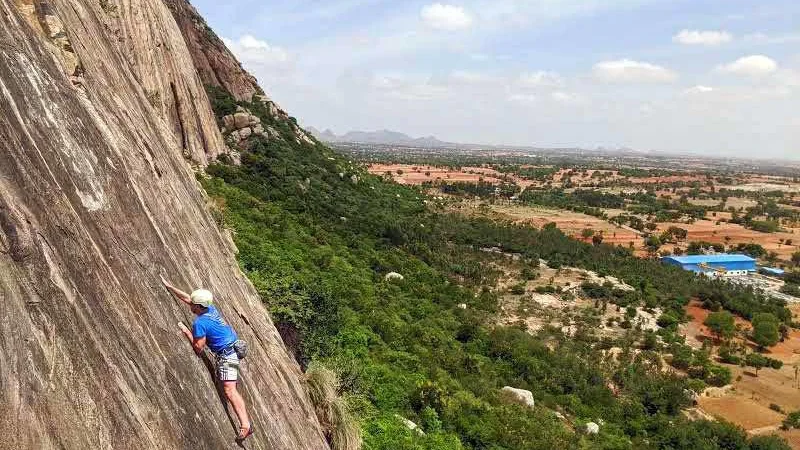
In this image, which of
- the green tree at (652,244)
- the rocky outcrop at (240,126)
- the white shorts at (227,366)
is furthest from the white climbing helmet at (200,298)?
the green tree at (652,244)

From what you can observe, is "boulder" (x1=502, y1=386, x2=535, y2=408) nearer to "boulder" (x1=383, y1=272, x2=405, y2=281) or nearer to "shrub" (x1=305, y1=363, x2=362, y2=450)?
"boulder" (x1=383, y1=272, x2=405, y2=281)

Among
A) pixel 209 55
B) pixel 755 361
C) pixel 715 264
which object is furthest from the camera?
pixel 715 264

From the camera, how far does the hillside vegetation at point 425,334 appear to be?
1853cm

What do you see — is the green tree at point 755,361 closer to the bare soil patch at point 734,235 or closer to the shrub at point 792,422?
the shrub at point 792,422

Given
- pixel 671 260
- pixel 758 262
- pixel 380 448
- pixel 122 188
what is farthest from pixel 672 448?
pixel 758 262

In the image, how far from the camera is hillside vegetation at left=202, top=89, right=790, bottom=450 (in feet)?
60.8

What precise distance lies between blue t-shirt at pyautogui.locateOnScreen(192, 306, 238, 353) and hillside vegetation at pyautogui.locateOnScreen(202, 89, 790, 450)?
7653mm

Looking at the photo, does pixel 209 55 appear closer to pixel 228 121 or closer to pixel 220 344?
pixel 228 121

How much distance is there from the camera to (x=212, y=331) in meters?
7.03

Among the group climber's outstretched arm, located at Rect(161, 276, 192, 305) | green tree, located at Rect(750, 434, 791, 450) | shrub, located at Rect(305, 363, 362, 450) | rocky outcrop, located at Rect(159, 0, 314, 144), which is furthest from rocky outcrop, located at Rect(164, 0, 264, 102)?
green tree, located at Rect(750, 434, 791, 450)

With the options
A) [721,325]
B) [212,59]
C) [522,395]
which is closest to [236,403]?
[522,395]

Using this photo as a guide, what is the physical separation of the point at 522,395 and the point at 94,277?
21200 mm

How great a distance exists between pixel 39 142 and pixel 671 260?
2764 inches

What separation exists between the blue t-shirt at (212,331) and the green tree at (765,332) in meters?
46.1
